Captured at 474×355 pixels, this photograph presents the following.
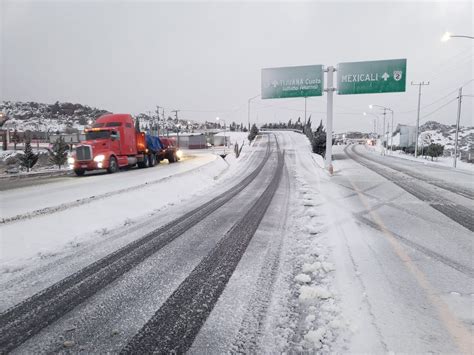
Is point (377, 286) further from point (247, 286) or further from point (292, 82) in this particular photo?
point (292, 82)

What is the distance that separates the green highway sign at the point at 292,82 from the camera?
2344 cm

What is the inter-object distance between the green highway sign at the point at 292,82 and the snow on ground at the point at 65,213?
43.3 feet

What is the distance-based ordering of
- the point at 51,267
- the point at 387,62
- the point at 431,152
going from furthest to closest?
the point at 431,152 < the point at 387,62 < the point at 51,267

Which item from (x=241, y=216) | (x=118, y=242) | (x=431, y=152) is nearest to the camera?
(x=118, y=242)

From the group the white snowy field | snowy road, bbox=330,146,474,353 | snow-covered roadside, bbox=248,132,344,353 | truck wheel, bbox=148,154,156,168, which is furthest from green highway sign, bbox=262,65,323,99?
snow-covered roadside, bbox=248,132,344,353

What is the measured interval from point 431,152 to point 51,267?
4971cm

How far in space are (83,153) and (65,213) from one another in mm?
12581

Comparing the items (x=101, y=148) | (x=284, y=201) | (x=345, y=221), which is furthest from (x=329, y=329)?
(x=101, y=148)

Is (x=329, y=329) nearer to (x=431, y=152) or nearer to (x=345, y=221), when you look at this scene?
(x=345, y=221)

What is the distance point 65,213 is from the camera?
27.6 ft

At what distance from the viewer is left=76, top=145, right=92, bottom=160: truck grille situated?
19.6m

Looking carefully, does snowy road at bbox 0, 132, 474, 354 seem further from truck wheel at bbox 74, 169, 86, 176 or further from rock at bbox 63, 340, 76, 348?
truck wheel at bbox 74, 169, 86, 176

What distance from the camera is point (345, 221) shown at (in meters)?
7.73

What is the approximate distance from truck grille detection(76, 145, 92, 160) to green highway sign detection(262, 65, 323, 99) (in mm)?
13778
